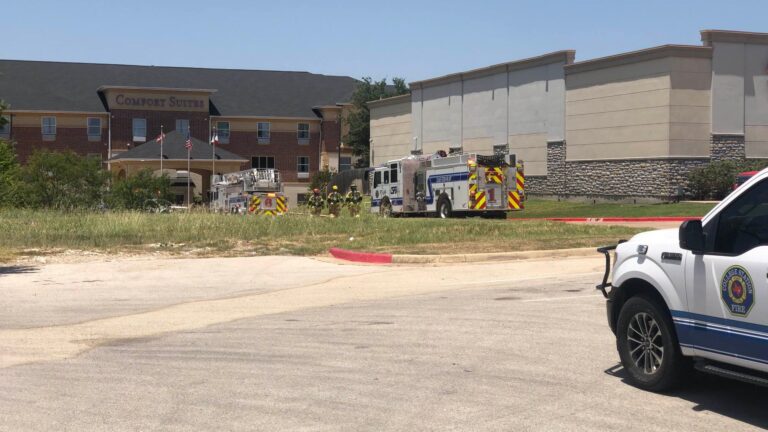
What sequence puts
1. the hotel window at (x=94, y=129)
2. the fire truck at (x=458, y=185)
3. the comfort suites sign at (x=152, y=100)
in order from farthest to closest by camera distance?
the comfort suites sign at (x=152, y=100), the hotel window at (x=94, y=129), the fire truck at (x=458, y=185)

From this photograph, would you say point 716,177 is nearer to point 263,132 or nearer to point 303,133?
point 303,133

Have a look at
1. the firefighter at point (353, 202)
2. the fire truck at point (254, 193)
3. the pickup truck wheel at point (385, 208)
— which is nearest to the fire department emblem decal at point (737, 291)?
the firefighter at point (353, 202)

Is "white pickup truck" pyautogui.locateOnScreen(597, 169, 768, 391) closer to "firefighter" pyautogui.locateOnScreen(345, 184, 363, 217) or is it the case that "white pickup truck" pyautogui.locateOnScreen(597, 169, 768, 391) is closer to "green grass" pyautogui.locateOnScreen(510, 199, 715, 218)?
"green grass" pyautogui.locateOnScreen(510, 199, 715, 218)

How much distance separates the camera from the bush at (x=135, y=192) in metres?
40.6

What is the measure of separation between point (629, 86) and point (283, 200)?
62.7 ft

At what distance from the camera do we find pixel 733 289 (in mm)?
6590

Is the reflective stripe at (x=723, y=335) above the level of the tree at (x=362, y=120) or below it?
below

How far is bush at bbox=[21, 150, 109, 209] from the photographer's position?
38781 millimetres

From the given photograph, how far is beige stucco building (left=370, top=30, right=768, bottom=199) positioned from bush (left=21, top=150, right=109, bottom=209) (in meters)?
25.0

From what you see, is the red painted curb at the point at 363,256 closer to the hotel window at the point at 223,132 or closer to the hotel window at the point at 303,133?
the hotel window at the point at 223,132

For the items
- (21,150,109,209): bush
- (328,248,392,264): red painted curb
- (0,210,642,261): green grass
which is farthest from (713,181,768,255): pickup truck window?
(21,150,109,209): bush

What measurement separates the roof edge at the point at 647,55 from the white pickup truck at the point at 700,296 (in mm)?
38033

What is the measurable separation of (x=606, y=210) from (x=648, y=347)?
116ft

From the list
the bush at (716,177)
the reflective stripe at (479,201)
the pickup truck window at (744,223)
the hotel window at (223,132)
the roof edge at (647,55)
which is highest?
the roof edge at (647,55)
